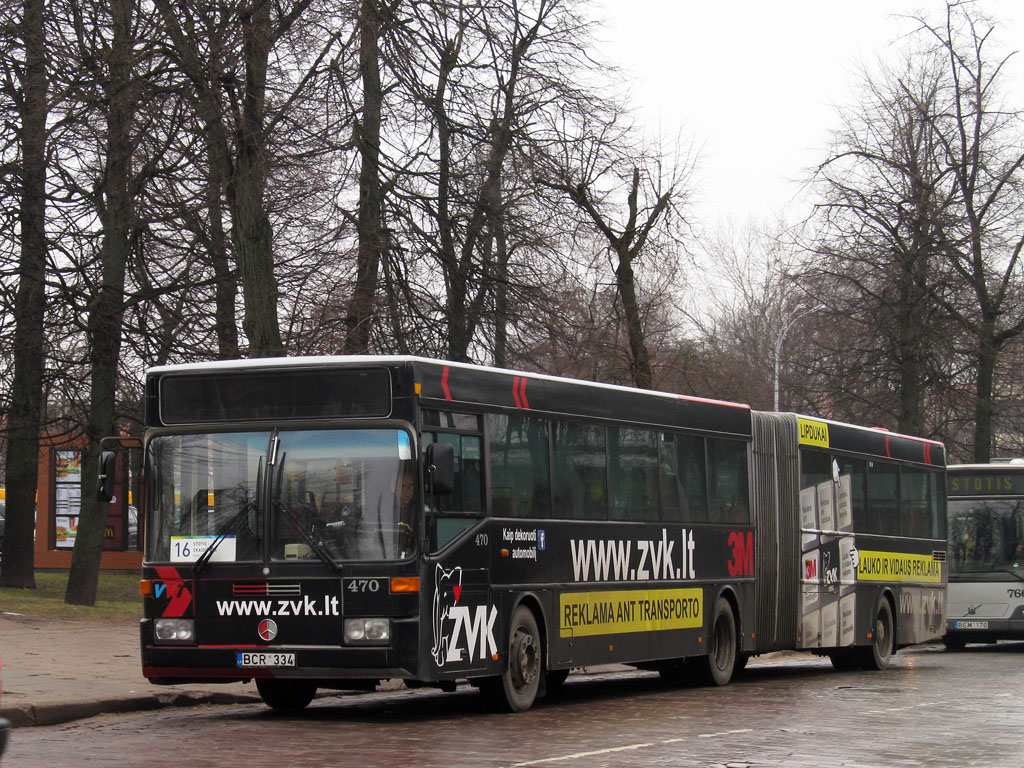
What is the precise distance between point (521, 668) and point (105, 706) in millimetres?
3607

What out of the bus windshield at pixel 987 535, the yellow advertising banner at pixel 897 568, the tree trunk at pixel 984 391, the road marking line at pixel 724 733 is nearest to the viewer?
the road marking line at pixel 724 733

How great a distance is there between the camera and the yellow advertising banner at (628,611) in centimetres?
1492

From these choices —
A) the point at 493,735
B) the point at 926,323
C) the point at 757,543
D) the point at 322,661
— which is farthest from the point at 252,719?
the point at 926,323

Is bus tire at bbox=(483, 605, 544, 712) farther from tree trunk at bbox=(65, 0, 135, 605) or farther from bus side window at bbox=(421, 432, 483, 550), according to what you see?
tree trunk at bbox=(65, 0, 135, 605)

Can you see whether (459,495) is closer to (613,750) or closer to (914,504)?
(613,750)

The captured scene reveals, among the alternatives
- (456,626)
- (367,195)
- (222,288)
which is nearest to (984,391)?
(367,195)

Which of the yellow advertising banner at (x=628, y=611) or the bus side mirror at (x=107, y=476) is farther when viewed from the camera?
the yellow advertising banner at (x=628, y=611)

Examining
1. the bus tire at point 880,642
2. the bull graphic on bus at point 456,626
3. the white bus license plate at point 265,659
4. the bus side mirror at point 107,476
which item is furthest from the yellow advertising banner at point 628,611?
the bus tire at point 880,642

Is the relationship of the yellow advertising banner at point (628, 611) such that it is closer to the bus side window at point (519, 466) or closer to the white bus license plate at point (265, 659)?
the bus side window at point (519, 466)

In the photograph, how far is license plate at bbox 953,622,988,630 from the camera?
2803cm

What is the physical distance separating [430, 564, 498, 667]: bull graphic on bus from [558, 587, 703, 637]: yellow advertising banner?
4.96 ft

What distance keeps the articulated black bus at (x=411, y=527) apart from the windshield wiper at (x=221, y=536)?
0.02m

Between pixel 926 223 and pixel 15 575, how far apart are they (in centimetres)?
2124

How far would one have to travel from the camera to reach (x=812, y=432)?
67.9 feet
